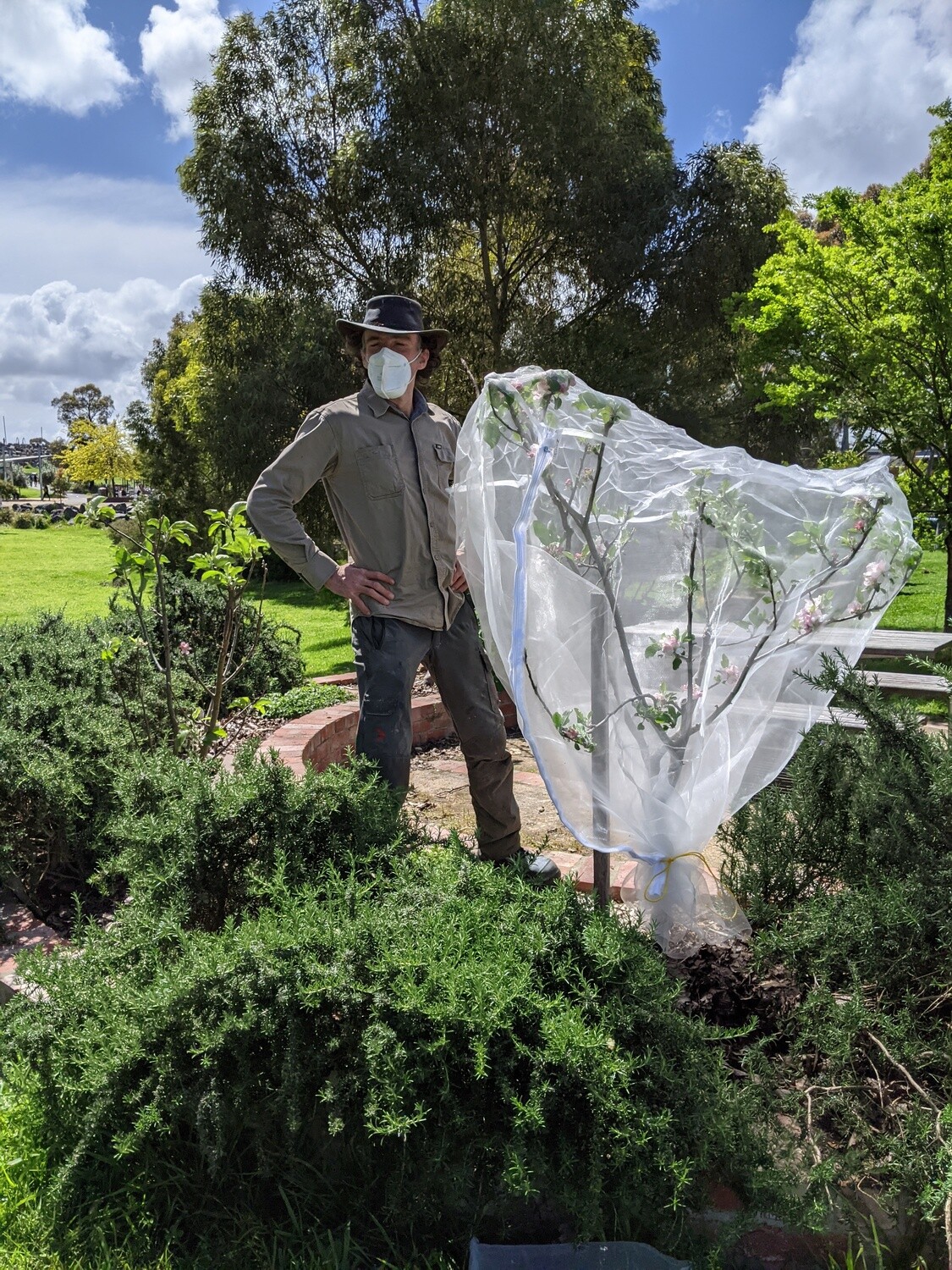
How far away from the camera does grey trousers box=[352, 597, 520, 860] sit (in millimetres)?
3039

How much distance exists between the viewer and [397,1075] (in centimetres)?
173

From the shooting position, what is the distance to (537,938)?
6.38 ft

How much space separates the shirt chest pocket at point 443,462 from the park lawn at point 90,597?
479 centimetres

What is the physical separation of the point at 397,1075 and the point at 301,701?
169 inches

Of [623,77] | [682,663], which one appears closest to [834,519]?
[682,663]

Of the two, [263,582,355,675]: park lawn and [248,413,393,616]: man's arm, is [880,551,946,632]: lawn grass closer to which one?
[263,582,355,675]: park lawn

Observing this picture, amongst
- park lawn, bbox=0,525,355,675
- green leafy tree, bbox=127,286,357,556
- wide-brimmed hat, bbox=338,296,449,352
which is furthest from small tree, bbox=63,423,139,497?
wide-brimmed hat, bbox=338,296,449,352

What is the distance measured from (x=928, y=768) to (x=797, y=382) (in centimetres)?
738

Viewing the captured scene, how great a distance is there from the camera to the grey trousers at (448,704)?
3039 millimetres

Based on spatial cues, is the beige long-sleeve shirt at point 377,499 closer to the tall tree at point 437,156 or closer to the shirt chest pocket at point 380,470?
the shirt chest pocket at point 380,470

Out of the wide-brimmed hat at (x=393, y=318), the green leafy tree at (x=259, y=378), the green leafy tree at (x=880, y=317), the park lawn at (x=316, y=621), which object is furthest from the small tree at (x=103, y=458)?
the wide-brimmed hat at (x=393, y=318)

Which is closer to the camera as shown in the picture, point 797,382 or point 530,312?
point 797,382

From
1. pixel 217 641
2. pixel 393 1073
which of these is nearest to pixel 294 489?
pixel 393 1073

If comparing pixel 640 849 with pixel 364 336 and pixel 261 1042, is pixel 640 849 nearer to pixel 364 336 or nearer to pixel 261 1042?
pixel 261 1042
